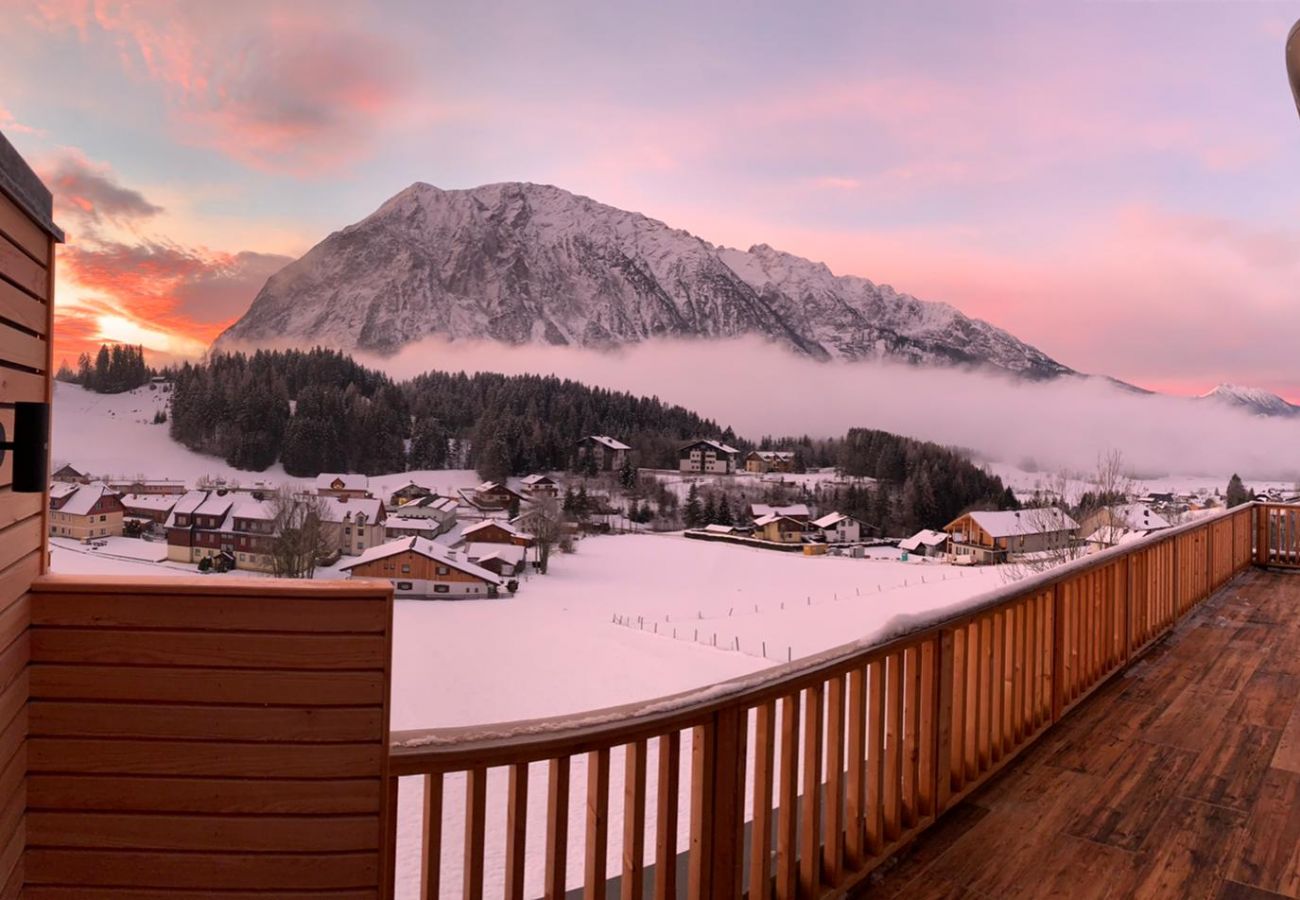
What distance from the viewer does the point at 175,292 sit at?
32781mm

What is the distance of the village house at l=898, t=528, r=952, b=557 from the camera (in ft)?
141

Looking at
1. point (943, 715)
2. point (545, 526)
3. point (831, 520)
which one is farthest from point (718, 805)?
point (831, 520)

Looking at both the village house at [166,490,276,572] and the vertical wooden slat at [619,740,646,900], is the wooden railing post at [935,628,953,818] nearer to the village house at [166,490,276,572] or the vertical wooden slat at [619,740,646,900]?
the vertical wooden slat at [619,740,646,900]

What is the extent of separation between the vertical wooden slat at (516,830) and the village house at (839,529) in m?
49.8

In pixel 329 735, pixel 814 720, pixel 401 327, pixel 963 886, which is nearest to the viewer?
pixel 329 735

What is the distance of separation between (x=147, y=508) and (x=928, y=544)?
40.3m

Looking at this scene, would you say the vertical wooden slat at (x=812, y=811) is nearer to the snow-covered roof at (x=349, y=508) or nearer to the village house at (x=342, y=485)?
the snow-covered roof at (x=349, y=508)

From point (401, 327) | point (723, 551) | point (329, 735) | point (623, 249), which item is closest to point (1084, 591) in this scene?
point (329, 735)

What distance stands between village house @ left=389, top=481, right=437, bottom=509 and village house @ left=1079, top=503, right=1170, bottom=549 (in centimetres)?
3143

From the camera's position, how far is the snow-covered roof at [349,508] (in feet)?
103

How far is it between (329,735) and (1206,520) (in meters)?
6.00

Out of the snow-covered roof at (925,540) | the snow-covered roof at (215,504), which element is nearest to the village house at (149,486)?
the snow-covered roof at (215,504)

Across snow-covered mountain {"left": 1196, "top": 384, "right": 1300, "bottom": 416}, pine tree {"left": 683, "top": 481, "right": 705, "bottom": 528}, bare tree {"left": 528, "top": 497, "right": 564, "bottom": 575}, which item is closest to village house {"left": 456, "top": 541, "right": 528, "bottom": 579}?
bare tree {"left": 528, "top": 497, "right": 564, "bottom": 575}

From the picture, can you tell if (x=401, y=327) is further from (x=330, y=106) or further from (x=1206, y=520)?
(x=1206, y=520)
